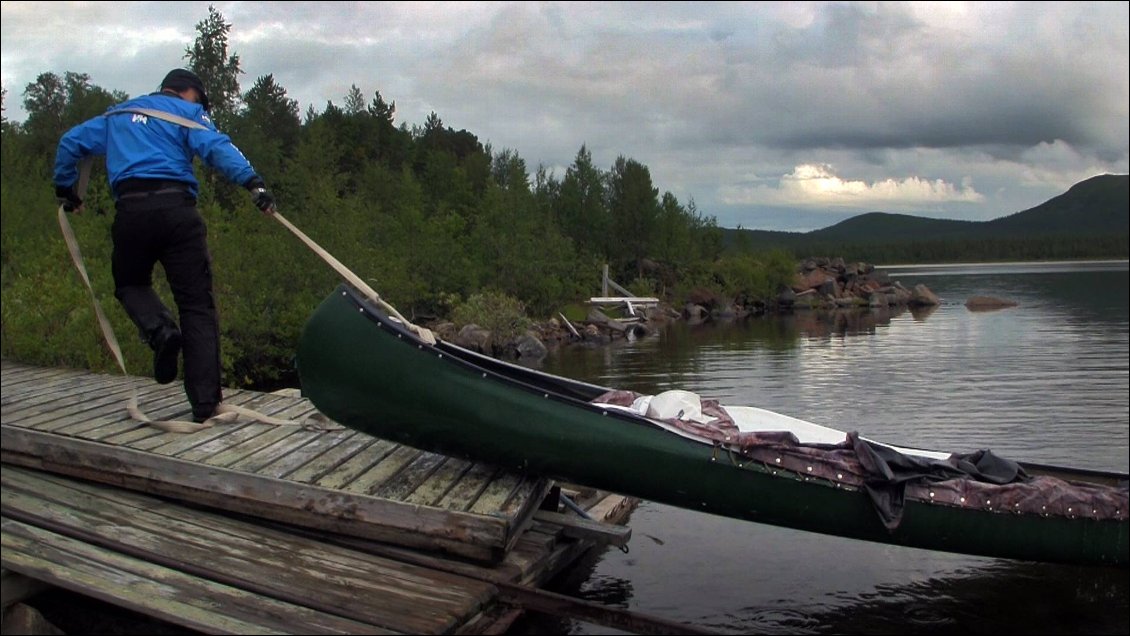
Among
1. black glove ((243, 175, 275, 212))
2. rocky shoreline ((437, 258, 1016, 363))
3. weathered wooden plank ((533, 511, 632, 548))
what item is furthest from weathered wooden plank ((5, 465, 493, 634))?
rocky shoreline ((437, 258, 1016, 363))

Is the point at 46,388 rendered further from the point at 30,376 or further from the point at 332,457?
the point at 332,457

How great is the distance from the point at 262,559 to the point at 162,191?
8.38ft

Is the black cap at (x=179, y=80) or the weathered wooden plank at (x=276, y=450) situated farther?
the black cap at (x=179, y=80)

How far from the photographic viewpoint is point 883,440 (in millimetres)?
12656

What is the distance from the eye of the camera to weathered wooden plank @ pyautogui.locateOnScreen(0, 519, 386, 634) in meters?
4.34

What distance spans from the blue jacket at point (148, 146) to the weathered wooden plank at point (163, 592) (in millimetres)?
2422

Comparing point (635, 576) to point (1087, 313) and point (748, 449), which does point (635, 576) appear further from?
point (1087, 313)

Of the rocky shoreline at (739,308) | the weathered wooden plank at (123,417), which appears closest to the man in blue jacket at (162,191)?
the weathered wooden plank at (123,417)

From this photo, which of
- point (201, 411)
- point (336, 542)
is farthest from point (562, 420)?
point (201, 411)

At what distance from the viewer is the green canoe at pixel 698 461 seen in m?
5.71

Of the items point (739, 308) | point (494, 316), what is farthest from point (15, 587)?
point (739, 308)

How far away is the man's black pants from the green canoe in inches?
32.9

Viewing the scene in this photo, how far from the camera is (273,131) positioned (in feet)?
171

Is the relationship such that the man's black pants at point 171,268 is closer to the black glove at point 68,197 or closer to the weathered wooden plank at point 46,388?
the black glove at point 68,197
